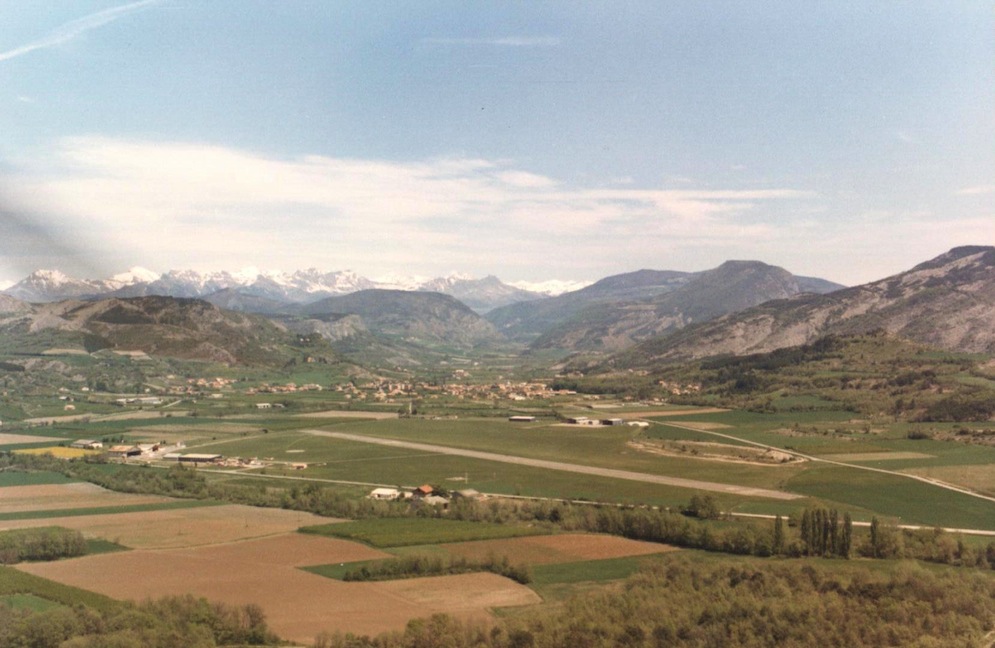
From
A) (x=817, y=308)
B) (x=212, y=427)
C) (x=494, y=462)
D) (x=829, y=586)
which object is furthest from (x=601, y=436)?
(x=817, y=308)

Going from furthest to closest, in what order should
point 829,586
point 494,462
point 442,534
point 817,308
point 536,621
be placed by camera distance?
1. point 817,308
2. point 494,462
3. point 442,534
4. point 829,586
5. point 536,621

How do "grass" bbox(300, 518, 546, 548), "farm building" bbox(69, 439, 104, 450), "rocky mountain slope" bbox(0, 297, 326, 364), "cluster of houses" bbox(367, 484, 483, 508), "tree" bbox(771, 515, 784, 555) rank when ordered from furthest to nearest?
"rocky mountain slope" bbox(0, 297, 326, 364) < "farm building" bbox(69, 439, 104, 450) < "cluster of houses" bbox(367, 484, 483, 508) < "grass" bbox(300, 518, 546, 548) < "tree" bbox(771, 515, 784, 555)

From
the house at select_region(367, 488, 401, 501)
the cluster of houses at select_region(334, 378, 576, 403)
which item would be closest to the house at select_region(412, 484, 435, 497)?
the house at select_region(367, 488, 401, 501)

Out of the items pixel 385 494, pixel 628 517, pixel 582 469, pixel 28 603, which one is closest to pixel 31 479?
pixel 385 494

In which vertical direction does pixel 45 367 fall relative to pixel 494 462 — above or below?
above

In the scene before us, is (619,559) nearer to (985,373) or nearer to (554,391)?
(985,373)

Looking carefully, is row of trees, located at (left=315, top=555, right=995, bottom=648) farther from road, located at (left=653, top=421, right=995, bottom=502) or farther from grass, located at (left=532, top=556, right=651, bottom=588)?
road, located at (left=653, top=421, right=995, bottom=502)
